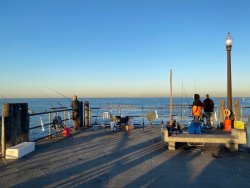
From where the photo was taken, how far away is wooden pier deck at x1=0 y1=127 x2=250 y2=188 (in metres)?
4.90

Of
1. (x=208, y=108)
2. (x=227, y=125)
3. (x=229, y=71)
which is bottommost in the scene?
(x=227, y=125)

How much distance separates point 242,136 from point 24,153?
19.6 feet

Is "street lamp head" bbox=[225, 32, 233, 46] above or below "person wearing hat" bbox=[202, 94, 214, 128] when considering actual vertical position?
above

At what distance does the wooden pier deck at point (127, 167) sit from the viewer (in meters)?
4.90

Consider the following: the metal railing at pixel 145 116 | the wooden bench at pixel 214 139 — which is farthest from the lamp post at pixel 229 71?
the wooden bench at pixel 214 139

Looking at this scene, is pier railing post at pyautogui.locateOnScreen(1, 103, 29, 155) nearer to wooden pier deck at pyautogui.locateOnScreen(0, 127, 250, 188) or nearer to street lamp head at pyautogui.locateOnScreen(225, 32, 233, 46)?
wooden pier deck at pyautogui.locateOnScreen(0, 127, 250, 188)

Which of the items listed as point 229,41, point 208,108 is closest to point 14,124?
point 229,41

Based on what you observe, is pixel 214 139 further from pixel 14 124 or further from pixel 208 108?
pixel 208 108

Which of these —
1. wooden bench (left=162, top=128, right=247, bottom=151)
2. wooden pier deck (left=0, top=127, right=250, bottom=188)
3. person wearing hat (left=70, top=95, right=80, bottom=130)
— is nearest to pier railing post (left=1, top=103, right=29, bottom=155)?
wooden pier deck (left=0, top=127, right=250, bottom=188)

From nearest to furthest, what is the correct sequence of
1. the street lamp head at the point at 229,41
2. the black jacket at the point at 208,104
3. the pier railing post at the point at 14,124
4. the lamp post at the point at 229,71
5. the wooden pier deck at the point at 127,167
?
the wooden pier deck at the point at 127,167 < the pier railing post at the point at 14,124 < the lamp post at the point at 229,71 < the street lamp head at the point at 229,41 < the black jacket at the point at 208,104

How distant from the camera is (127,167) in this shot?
19.6ft

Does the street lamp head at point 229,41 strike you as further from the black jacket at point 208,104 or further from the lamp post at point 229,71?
the black jacket at point 208,104

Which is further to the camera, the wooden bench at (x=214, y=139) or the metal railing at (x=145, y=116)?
the metal railing at (x=145, y=116)

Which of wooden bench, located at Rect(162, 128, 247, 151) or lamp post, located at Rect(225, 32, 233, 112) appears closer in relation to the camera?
wooden bench, located at Rect(162, 128, 247, 151)
